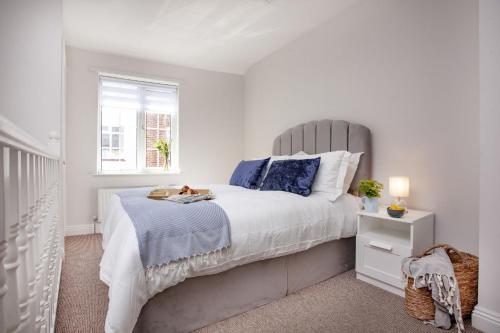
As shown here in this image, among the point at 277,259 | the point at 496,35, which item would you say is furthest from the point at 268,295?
the point at 496,35

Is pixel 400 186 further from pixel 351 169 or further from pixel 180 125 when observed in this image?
pixel 180 125

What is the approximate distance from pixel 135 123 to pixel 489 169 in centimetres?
421

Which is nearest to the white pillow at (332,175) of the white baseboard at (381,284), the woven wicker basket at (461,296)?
the white baseboard at (381,284)

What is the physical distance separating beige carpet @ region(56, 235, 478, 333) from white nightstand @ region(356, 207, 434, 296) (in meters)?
0.09

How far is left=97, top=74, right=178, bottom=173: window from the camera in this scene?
4.10m

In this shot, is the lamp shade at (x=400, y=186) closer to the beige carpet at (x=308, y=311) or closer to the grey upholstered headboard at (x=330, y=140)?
the grey upholstered headboard at (x=330, y=140)

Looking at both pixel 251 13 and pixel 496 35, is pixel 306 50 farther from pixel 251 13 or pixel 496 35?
pixel 496 35

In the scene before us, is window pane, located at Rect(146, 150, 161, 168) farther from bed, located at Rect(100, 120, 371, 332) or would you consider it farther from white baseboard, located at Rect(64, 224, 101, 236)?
bed, located at Rect(100, 120, 371, 332)

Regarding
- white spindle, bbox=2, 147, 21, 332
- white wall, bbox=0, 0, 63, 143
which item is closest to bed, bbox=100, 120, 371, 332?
white spindle, bbox=2, 147, 21, 332

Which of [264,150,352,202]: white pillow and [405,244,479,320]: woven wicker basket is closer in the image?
[405,244,479,320]: woven wicker basket

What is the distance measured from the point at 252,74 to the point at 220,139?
4.07 feet

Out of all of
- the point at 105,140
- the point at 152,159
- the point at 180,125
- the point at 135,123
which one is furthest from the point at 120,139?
the point at 180,125

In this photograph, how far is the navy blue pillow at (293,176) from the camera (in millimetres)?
2475

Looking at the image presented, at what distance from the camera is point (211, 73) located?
15.6ft
